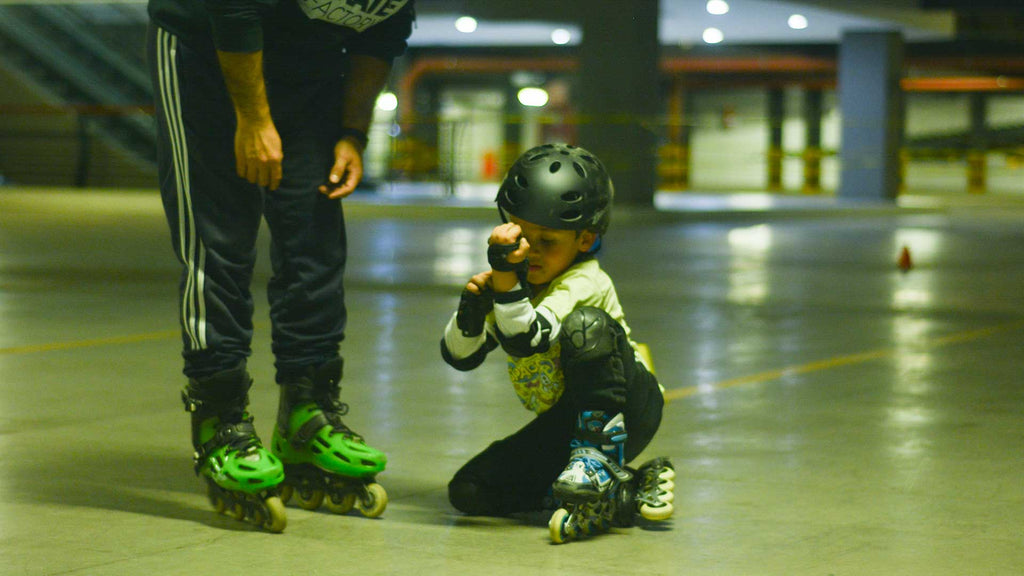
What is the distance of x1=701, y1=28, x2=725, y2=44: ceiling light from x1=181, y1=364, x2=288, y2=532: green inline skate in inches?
989

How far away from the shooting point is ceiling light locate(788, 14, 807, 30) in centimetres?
2492

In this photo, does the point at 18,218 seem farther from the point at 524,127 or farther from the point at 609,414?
the point at 524,127

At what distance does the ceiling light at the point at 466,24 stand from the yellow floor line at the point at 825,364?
1694cm

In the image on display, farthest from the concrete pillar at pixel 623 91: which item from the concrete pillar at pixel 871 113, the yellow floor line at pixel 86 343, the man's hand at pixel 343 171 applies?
the man's hand at pixel 343 171

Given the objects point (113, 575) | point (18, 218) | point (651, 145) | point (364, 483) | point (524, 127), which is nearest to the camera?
point (113, 575)

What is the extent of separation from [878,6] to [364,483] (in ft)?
76.4

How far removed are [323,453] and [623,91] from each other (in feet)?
60.3

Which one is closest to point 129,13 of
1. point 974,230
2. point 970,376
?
point 974,230

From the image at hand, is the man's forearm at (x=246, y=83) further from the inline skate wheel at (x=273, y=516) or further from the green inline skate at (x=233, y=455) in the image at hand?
the inline skate wheel at (x=273, y=516)

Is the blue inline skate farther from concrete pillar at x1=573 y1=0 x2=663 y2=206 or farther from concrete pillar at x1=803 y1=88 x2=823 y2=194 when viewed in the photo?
concrete pillar at x1=803 y1=88 x2=823 y2=194

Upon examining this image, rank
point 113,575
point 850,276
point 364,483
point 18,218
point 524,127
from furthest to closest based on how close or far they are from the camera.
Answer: point 524,127
point 18,218
point 850,276
point 364,483
point 113,575

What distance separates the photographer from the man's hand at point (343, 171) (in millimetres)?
3354

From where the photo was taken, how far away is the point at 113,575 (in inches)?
107

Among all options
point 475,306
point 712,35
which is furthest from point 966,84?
point 475,306
